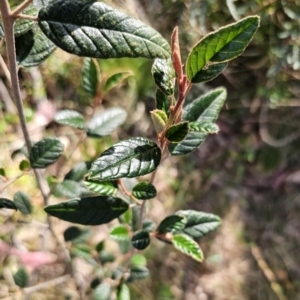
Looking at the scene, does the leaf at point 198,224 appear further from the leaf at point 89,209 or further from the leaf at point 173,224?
the leaf at point 89,209

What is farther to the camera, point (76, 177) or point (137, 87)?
point (137, 87)

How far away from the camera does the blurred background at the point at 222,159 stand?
6.04 feet

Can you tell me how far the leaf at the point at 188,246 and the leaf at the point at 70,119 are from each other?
35 centimetres

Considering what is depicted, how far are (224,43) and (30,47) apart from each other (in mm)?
319

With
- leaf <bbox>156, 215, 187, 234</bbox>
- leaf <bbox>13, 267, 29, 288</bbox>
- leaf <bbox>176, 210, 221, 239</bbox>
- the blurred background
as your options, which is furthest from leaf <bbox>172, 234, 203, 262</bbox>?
the blurred background

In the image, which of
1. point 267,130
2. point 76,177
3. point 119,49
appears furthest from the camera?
point 267,130

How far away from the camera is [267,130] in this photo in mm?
2191

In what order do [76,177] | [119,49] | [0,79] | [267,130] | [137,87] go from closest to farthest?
[119,49], [76,177], [0,79], [137,87], [267,130]

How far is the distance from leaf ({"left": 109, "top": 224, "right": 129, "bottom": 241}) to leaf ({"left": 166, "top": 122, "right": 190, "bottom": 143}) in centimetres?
36

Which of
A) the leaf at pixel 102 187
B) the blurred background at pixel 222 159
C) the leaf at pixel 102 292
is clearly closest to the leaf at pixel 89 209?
the leaf at pixel 102 187

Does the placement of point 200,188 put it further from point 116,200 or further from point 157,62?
point 157,62

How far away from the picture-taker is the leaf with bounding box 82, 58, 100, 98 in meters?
0.86

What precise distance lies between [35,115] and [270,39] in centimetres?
126

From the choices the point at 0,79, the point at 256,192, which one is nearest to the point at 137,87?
the point at 0,79
